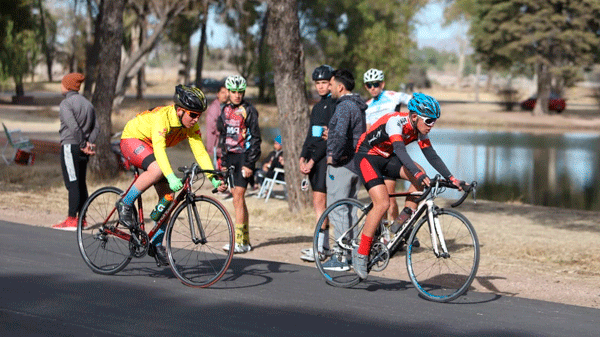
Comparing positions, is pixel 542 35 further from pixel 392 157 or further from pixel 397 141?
pixel 397 141

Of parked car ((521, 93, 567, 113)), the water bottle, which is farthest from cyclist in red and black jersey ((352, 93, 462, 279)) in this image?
parked car ((521, 93, 567, 113))

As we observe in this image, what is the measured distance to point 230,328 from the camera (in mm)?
6633

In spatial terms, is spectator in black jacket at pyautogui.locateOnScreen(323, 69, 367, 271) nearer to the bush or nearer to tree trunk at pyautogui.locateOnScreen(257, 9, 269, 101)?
tree trunk at pyautogui.locateOnScreen(257, 9, 269, 101)

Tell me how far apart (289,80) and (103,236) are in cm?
595

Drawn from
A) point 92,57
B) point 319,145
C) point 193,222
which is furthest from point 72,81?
point 92,57

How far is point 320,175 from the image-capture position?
9.81 metres

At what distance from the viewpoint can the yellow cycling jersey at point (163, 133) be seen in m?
7.93

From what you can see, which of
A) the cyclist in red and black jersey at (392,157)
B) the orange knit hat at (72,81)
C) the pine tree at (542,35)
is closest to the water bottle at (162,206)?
the cyclist in red and black jersey at (392,157)

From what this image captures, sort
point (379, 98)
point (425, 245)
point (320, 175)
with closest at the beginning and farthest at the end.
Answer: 1. point (425, 245)
2. point (320, 175)
3. point (379, 98)

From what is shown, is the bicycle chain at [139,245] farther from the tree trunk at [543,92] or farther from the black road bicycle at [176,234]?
the tree trunk at [543,92]

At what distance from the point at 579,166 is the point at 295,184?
17361 millimetres

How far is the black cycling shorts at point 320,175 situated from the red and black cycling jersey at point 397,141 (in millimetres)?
1334

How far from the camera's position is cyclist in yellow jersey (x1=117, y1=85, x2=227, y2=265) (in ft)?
25.9

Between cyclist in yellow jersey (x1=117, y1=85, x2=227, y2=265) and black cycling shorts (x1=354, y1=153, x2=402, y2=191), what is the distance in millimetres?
1311
